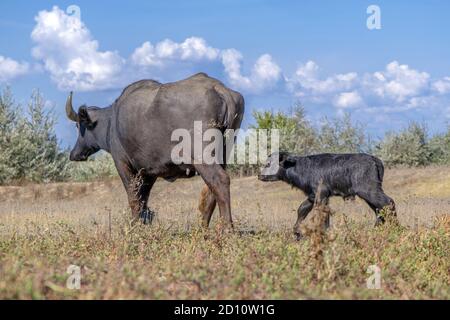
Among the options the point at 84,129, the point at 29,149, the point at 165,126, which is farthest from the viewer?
the point at 29,149

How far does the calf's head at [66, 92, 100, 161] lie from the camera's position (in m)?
13.3

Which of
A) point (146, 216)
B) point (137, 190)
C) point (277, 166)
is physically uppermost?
point (277, 166)

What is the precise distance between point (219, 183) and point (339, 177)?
3.36 m

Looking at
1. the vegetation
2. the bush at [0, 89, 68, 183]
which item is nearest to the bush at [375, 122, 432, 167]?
the vegetation

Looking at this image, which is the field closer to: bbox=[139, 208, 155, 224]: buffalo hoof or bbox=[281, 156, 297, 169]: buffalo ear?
bbox=[139, 208, 155, 224]: buffalo hoof

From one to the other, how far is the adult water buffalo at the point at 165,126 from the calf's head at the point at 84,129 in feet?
4.15

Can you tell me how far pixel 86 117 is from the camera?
13.3 metres

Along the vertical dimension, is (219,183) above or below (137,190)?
above

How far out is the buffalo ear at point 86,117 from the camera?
521 inches

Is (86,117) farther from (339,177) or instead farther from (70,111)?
(339,177)

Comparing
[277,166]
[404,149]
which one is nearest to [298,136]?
[404,149]

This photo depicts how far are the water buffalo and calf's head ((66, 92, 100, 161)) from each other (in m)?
3.85
